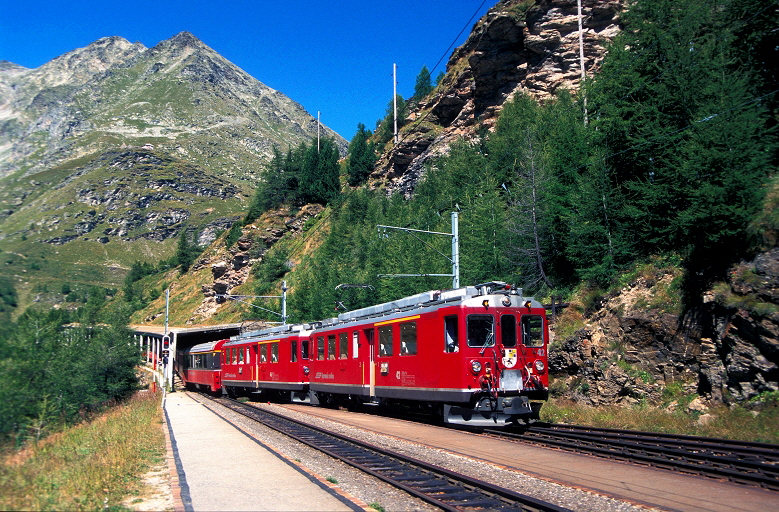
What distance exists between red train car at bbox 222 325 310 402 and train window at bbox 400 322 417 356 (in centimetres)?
966

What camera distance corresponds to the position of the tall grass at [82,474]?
7.77 meters

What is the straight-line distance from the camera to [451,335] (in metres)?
15.8

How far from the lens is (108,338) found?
1692 inches

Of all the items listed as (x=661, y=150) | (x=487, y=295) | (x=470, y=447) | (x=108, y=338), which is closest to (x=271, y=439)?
(x=470, y=447)

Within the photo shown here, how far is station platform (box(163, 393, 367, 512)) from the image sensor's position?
26.4 ft

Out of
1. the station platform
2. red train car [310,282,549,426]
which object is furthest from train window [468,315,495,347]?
the station platform

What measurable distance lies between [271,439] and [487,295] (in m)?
7.00

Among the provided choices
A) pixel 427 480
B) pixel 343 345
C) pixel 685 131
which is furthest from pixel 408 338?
pixel 685 131

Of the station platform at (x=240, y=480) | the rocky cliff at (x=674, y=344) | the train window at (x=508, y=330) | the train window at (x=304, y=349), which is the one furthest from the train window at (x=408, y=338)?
the train window at (x=304, y=349)

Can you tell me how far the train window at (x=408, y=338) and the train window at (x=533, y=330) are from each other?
3.26 metres

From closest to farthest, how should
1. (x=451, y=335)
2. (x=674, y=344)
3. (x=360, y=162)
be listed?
(x=451, y=335), (x=674, y=344), (x=360, y=162)

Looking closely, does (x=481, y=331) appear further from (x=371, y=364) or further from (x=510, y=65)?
(x=510, y=65)

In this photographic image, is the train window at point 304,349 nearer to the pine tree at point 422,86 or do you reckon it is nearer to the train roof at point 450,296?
the train roof at point 450,296

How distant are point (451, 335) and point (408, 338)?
2464 mm
